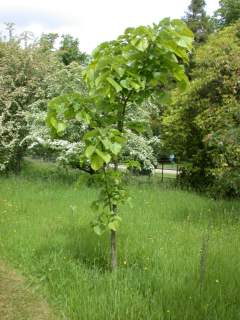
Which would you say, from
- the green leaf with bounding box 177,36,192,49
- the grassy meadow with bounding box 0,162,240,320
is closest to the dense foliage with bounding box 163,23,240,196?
the grassy meadow with bounding box 0,162,240,320

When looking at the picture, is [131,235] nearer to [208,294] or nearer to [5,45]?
[208,294]

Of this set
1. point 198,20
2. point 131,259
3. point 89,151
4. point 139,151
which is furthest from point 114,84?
point 198,20

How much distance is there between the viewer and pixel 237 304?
3840 mm

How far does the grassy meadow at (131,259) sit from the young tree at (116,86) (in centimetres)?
49

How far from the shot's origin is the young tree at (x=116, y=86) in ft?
12.6

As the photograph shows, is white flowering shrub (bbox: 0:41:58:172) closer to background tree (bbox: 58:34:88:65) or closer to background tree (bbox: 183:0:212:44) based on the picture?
background tree (bbox: 58:34:88:65)

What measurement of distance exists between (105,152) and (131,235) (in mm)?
2324

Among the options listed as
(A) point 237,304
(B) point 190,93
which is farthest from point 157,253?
(B) point 190,93

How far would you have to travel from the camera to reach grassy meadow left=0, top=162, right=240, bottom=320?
3756mm

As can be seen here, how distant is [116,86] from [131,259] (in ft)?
7.02

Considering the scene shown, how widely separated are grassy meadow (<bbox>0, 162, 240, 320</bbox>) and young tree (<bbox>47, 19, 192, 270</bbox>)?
0.49 metres

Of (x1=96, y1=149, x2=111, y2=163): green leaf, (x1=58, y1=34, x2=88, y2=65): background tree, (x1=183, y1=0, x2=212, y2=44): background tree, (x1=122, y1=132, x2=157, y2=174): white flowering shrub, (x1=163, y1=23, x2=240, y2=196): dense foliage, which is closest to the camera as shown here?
(x1=96, y1=149, x2=111, y2=163): green leaf

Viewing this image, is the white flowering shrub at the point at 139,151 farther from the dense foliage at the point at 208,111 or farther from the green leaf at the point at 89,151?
the green leaf at the point at 89,151

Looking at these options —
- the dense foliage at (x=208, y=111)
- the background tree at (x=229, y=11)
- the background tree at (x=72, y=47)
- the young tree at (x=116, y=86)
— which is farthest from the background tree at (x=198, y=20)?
the young tree at (x=116, y=86)
